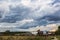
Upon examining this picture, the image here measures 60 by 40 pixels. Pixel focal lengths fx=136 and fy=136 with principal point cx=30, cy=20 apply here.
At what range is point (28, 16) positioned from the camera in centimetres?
337

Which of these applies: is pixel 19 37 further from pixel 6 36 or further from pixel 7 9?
pixel 7 9

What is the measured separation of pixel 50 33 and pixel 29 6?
2.76 feet

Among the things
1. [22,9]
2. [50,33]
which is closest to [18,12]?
[22,9]

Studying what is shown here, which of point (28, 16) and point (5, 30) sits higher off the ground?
point (28, 16)

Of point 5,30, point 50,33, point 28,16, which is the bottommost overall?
point 50,33

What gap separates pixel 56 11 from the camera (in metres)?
3.37

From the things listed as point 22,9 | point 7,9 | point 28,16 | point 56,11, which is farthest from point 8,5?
point 56,11

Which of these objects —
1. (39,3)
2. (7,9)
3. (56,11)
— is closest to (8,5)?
(7,9)

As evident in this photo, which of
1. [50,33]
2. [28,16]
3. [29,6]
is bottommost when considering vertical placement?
[50,33]

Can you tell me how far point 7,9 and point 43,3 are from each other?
35.7 inches

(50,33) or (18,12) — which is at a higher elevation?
(18,12)

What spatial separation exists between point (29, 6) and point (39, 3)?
0.85 feet

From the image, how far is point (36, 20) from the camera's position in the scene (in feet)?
11.1

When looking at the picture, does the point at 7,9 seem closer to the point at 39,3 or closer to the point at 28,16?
the point at 28,16
